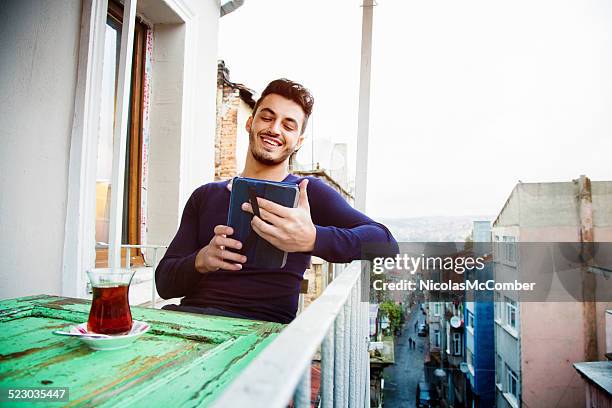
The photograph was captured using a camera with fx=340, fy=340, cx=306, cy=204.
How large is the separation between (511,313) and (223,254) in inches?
417

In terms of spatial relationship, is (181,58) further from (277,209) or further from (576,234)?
(576,234)

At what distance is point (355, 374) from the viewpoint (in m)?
0.89

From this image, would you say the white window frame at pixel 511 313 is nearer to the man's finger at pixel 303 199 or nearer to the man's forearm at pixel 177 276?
the man's finger at pixel 303 199

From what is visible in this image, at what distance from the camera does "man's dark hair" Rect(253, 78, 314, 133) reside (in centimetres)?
150

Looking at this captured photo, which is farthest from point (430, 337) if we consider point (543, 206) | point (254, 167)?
point (254, 167)

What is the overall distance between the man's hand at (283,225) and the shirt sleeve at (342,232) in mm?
63

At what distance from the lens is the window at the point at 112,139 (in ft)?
7.72

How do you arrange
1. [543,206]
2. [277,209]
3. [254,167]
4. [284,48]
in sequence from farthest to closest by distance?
[543,206]
[284,48]
[254,167]
[277,209]

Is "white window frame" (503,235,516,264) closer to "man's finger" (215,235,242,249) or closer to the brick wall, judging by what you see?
the brick wall

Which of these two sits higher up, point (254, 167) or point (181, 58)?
point (181, 58)

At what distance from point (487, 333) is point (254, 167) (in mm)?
9153

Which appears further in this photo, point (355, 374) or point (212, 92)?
point (212, 92)

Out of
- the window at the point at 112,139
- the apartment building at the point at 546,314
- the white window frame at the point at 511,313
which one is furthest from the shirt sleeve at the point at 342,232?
the white window frame at the point at 511,313

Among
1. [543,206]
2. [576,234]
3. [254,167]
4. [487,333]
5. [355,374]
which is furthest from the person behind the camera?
[487,333]
